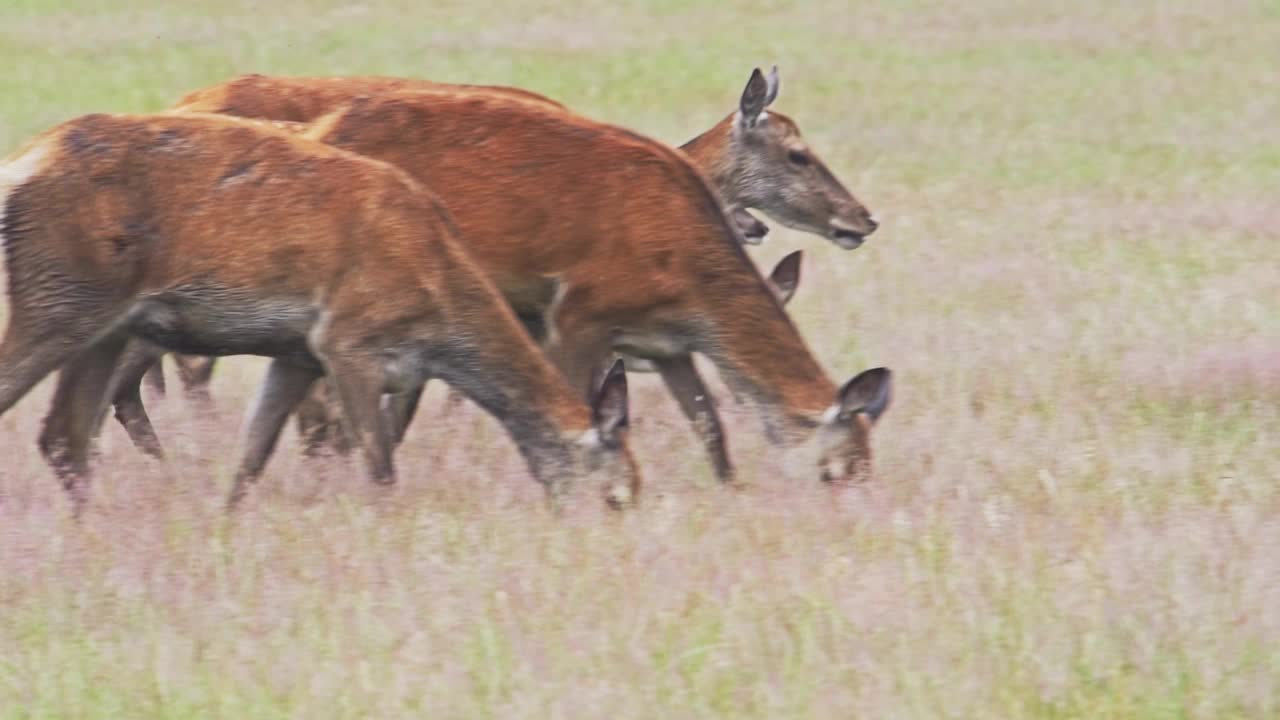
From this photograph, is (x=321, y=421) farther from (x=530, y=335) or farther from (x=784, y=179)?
(x=784, y=179)

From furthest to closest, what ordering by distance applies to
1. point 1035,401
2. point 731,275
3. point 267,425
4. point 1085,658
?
point 1035,401, point 731,275, point 267,425, point 1085,658

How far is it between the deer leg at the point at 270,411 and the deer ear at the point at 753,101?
3530 mm

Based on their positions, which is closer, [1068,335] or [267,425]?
[267,425]

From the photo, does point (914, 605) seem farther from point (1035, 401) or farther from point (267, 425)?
point (1035, 401)

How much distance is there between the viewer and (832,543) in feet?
27.6

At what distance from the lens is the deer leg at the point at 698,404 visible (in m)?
9.91

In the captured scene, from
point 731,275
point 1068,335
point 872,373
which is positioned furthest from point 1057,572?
point 1068,335

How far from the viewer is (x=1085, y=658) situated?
6.83 meters

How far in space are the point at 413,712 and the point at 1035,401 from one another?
5.53 meters

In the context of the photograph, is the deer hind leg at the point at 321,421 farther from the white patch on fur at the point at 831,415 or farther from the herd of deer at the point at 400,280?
the white patch on fur at the point at 831,415

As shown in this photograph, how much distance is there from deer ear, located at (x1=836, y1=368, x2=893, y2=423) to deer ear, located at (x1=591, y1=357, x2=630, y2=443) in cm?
98

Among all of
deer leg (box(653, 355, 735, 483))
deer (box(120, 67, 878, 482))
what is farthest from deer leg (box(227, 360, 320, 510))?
deer (box(120, 67, 878, 482))

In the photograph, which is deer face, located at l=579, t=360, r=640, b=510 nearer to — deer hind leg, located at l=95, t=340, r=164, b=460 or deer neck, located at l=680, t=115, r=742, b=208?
deer hind leg, located at l=95, t=340, r=164, b=460

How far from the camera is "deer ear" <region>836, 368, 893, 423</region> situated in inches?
373
